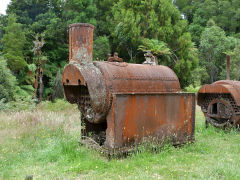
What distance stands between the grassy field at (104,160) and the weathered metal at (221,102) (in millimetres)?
882

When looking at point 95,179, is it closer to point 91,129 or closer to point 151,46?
point 91,129

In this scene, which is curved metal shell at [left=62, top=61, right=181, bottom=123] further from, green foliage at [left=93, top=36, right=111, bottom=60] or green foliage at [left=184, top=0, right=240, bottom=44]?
green foliage at [left=184, top=0, right=240, bottom=44]

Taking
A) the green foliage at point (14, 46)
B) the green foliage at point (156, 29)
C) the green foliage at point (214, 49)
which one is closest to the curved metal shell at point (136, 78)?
the green foliage at point (14, 46)

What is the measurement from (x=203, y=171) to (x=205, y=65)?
2937cm

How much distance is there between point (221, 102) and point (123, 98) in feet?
14.2

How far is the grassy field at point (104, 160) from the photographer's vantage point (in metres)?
4.16

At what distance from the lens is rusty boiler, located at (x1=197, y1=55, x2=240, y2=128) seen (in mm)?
7500

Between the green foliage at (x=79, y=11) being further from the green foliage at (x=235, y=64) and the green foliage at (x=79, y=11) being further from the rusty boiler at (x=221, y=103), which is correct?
the green foliage at (x=235, y=64)

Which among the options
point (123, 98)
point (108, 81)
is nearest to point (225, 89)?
point (123, 98)

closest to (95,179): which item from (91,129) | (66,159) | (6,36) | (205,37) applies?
A: (66,159)

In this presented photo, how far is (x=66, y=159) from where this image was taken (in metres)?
4.74

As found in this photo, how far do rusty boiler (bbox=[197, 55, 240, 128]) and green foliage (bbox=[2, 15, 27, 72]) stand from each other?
45.5 ft

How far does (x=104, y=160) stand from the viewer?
4.73 m

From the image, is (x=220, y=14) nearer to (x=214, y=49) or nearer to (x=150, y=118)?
(x=214, y=49)
